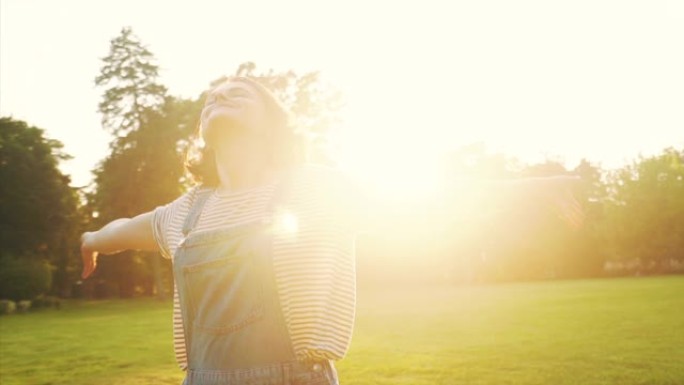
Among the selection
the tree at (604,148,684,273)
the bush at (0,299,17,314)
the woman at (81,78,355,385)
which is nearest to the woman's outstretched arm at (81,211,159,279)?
the woman at (81,78,355,385)

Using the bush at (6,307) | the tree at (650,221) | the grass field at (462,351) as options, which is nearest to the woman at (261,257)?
the grass field at (462,351)

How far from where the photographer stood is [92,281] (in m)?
69.1

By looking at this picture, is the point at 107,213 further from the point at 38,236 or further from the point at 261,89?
the point at 261,89

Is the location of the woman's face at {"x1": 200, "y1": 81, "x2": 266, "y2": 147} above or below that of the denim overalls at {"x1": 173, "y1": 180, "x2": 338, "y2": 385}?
above

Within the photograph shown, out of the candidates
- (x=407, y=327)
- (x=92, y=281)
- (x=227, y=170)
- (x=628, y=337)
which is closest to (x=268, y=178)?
(x=227, y=170)

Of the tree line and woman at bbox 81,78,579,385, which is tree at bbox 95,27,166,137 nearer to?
the tree line

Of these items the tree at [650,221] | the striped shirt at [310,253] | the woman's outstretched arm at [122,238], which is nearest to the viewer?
the striped shirt at [310,253]

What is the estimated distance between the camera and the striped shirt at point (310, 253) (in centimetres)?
251

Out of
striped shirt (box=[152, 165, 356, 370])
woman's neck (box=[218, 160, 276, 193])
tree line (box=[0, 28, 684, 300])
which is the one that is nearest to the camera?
striped shirt (box=[152, 165, 356, 370])

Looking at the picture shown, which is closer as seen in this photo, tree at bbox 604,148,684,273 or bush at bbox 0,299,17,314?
bush at bbox 0,299,17,314

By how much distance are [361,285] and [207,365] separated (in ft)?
195

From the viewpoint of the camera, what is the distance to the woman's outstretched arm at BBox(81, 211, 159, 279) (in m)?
3.19

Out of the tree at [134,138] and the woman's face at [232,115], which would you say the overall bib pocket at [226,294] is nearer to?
the woman's face at [232,115]

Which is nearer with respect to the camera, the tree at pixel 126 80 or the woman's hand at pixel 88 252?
the woman's hand at pixel 88 252
